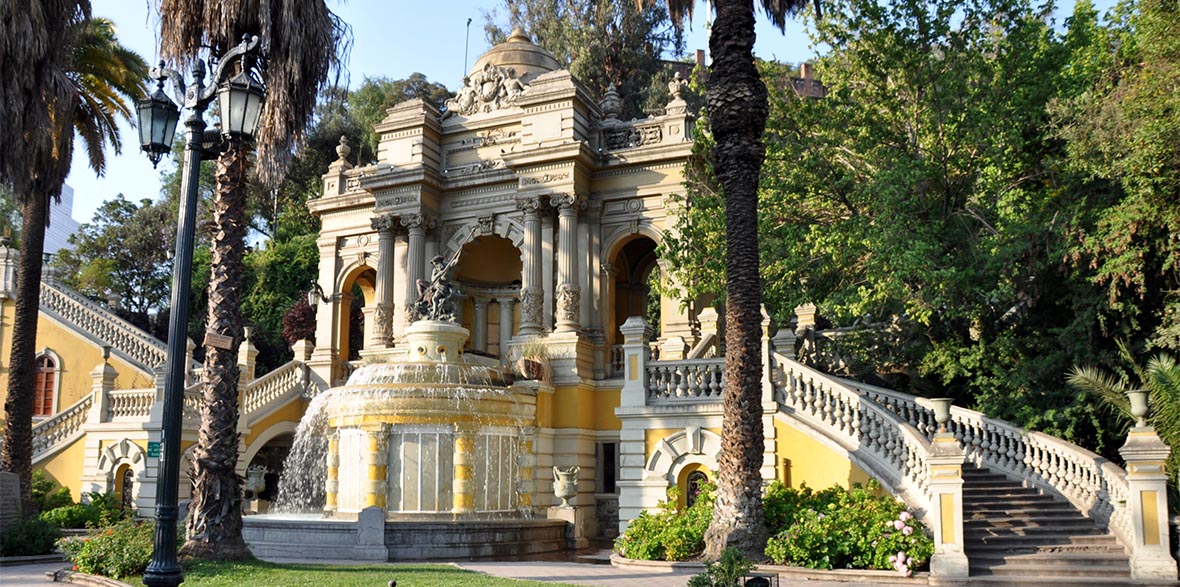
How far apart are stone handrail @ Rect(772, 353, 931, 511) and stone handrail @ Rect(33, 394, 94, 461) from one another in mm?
18273

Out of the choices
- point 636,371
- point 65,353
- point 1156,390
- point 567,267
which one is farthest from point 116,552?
point 65,353

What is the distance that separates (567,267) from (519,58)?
300 inches

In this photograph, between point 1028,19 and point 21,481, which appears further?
point 1028,19

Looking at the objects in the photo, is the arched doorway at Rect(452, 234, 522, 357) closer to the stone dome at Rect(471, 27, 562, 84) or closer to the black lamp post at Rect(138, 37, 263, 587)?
A: the stone dome at Rect(471, 27, 562, 84)

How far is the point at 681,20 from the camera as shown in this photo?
56.3ft

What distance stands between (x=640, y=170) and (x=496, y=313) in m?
6.72

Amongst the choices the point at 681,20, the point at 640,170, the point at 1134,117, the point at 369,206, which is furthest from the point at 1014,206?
the point at 369,206

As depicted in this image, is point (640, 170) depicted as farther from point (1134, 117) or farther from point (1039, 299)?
point (1134, 117)

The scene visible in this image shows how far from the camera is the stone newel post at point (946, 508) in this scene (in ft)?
44.8

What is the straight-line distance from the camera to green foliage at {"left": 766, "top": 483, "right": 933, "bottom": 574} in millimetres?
14023

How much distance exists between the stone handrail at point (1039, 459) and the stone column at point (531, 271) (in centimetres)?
955

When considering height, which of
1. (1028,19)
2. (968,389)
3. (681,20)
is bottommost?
(968,389)

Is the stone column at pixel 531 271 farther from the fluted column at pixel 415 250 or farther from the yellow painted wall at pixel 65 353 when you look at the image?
the yellow painted wall at pixel 65 353

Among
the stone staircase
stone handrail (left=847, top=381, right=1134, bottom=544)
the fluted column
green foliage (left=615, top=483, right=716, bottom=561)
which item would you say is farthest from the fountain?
the stone staircase
